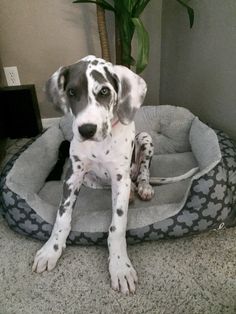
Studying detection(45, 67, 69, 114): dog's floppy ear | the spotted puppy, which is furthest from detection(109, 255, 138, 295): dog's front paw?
detection(45, 67, 69, 114): dog's floppy ear

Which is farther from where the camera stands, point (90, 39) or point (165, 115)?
point (90, 39)

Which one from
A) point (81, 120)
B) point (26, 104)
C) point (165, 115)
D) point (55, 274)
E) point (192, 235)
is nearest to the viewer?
point (81, 120)

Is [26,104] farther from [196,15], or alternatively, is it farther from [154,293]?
[154,293]

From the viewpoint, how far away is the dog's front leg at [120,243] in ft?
5.00

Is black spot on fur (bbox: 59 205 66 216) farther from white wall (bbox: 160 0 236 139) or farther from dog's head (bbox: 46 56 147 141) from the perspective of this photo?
white wall (bbox: 160 0 236 139)

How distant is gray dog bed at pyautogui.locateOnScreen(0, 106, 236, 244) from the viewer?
170 centimetres

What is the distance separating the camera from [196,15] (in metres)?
2.38

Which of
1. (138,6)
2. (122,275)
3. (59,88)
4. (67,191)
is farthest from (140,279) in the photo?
(138,6)

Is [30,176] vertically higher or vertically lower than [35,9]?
lower

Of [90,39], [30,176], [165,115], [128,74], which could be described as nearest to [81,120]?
[128,74]

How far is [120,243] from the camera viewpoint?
1604 mm

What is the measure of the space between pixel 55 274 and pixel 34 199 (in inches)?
17.9

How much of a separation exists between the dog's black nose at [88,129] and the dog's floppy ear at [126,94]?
232 millimetres

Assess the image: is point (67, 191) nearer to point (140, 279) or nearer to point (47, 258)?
point (47, 258)
